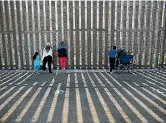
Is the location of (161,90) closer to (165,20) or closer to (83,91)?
(83,91)

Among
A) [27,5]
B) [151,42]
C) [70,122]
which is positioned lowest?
[70,122]

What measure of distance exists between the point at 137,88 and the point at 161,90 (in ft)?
2.68

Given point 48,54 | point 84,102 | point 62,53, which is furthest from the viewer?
point 62,53

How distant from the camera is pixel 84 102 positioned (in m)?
6.58

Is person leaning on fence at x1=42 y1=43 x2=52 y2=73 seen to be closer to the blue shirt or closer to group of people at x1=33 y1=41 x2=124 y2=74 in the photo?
group of people at x1=33 y1=41 x2=124 y2=74

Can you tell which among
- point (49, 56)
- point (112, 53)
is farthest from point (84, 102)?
point (49, 56)

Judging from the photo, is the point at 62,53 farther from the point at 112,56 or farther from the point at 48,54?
the point at 112,56

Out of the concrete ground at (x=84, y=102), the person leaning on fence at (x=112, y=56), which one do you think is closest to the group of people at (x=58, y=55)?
the person leaning on fence at (x=112, y=56)

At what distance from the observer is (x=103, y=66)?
13.5 meters

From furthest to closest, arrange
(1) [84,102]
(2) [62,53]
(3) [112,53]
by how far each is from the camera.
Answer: (2) [62,53] < (3) [112,53] < (1) [84,102]

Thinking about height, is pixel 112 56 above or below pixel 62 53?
below

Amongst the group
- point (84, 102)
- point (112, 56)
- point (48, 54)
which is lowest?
point (84, 102)

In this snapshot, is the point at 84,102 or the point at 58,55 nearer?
the point at 84,102

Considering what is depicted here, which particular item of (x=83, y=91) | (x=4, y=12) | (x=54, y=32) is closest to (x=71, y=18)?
(x=54, y=32)
